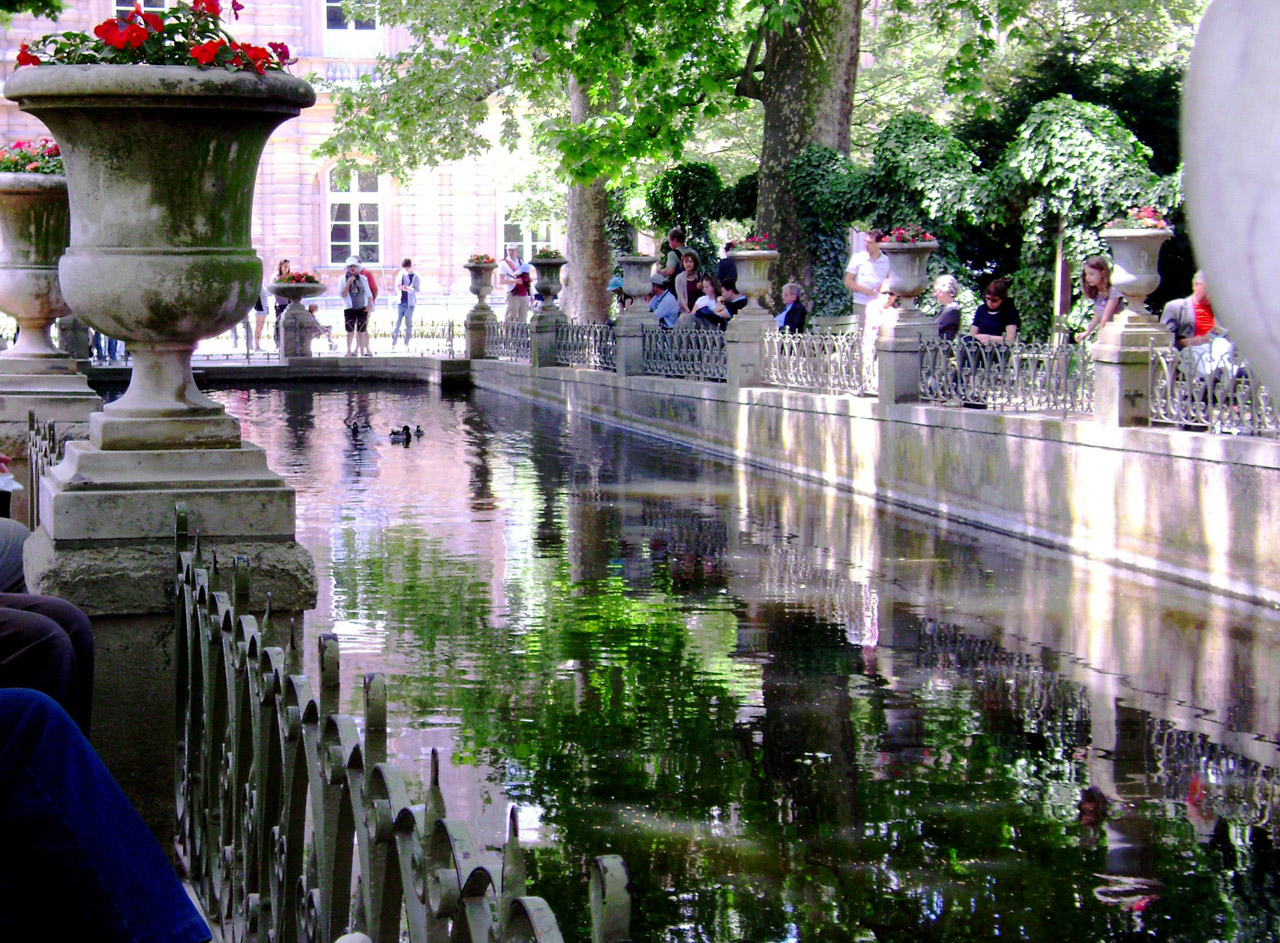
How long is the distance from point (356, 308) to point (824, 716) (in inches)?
1097

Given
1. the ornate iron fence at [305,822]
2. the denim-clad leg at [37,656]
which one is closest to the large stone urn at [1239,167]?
the ornate iron fence at [305,822]

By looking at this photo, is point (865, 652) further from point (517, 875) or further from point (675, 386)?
point (675, 386)

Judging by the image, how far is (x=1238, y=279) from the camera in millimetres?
946

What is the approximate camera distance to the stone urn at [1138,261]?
10.6 meters

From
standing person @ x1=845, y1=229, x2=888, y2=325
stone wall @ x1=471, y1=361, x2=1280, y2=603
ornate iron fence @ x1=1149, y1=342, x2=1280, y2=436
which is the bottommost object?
stone wall @ x1=471, y1=361, x2=1280, y2=603

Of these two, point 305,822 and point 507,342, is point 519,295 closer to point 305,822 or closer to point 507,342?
point 507,342

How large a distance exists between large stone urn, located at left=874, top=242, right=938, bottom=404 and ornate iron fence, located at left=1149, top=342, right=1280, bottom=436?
3192 mm

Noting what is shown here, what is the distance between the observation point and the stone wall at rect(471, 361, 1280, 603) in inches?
361

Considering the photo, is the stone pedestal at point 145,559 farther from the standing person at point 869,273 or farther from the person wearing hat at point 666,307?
the person wearing hat at point 666,307

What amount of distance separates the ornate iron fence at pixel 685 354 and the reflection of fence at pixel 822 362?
1008 millimetres

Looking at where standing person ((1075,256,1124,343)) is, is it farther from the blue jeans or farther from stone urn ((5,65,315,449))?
the blue jeans

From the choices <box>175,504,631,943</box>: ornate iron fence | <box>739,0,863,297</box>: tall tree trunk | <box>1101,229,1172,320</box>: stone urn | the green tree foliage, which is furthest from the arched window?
<box>175,504,631,943</box>: ornate iron fence

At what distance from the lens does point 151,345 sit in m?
5.42

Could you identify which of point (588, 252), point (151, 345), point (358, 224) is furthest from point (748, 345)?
point (358, 224)
